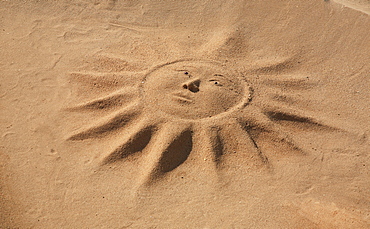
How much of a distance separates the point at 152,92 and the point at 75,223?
195 cm

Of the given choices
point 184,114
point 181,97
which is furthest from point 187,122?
point 181,97

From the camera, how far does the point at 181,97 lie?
5.04 m

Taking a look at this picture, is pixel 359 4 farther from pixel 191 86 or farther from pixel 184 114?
pixel 184 114

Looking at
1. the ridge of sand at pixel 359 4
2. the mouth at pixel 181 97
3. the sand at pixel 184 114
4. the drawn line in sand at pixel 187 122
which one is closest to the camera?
the sand at pixel 184 114

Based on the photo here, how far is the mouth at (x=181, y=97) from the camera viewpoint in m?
5.01

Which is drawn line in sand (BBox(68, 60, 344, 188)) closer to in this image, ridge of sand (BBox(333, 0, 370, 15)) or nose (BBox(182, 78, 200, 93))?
nose (BBox(182, 78, 200, 93))

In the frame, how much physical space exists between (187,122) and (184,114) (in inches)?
5.5

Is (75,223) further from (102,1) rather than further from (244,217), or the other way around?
(102,1)

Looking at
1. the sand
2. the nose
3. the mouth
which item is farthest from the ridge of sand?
the mouth

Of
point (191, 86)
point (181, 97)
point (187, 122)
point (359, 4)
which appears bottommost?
point (187, 122)

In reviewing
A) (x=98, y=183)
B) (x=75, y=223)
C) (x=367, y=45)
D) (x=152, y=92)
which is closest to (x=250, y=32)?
(x=367, y=45)

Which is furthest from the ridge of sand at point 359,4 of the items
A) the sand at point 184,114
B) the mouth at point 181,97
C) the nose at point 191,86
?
the mouth at point 181,97

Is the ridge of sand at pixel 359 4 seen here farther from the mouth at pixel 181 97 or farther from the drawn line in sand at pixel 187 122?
the mouth at pixel 181 97

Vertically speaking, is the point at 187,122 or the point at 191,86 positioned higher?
the point at 191,86
